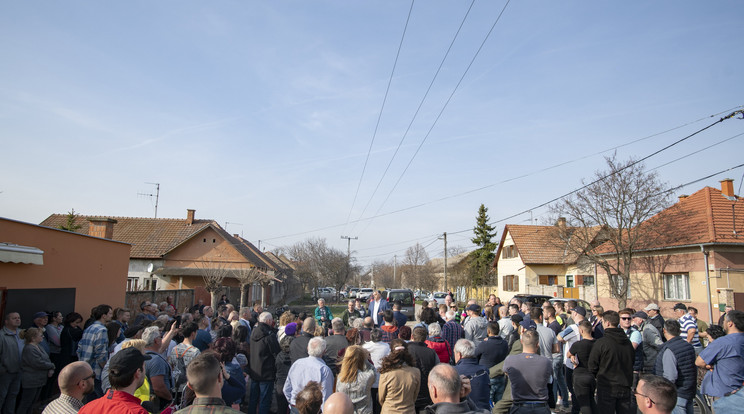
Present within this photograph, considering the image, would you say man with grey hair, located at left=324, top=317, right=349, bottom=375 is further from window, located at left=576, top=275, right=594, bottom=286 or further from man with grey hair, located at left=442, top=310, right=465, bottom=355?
window, located at left=576, top=275, right=594, bottom=286

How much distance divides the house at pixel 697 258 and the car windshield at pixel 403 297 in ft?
37.9

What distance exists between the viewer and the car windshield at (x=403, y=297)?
950 inches

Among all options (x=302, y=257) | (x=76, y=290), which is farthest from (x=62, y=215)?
(x=302, y=257)

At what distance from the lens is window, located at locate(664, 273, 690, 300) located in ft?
64.7

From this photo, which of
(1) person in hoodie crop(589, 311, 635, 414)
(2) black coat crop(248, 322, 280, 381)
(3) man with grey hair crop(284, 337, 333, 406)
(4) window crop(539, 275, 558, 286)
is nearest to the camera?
(3) man with grey hair crop(284, 337, 333, 406)

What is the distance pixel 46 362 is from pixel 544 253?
33.5m

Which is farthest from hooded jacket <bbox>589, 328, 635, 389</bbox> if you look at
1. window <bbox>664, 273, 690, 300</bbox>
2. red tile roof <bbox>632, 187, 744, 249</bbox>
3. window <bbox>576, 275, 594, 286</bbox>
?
window <bbox>576, 275, 594, 286</bbox>

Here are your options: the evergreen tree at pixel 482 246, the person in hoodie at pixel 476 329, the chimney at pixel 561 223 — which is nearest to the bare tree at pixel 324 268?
the evergreen tree at pixel 482 246

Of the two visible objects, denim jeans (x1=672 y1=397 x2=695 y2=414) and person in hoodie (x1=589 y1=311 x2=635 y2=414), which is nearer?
denim jeans (x1=672 y1=397 x2=695 y2=414)

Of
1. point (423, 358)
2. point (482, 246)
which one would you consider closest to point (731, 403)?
point (423, 358)

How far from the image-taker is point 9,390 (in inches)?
253

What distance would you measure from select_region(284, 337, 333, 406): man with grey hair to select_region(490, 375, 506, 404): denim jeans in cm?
265

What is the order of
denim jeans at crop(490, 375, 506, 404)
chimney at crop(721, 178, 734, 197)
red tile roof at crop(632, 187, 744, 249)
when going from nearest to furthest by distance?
1. denim jeans at crop(490, 375, 506, 404)
2. red tile roof at crop(632, 187, 744, 249)
3. chimney at crop(721, 178, 734, 197)

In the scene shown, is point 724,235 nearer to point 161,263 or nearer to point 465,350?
point 465,350
